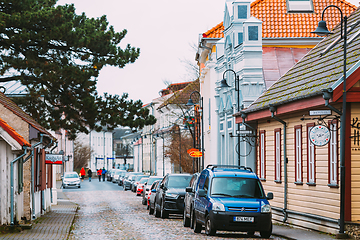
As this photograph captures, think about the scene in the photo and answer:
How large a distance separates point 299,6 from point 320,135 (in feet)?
68.3

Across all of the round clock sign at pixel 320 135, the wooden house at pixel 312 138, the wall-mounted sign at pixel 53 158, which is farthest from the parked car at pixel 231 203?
the wall-mounted sign at pixel 53 158

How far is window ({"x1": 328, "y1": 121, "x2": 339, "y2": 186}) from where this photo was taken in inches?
649

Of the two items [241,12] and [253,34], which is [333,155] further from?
[241,12]

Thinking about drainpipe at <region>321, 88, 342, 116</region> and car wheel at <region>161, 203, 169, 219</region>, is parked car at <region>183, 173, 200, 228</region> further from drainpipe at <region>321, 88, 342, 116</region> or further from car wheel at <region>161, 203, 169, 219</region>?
drainpipe at <region>321, 88, 342, 116</region>

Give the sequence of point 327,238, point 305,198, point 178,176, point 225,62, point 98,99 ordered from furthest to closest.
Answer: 1. point 225,62
2. point 98,99
3. point 178,176
4. point 305,198
5. point 327,238

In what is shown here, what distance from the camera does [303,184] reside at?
19328 millimetres

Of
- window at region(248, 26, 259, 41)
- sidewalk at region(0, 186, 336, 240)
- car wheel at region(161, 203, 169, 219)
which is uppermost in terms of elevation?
window at region(248, 26, 259, 41)

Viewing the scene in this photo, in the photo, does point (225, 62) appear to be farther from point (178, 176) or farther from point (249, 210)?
→ point (249, 210)

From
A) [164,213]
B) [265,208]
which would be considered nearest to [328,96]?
[265,208]

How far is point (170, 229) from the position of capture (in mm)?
19766

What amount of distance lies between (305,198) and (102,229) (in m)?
6.51

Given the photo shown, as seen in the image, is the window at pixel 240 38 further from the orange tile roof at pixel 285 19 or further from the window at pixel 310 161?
the window at pixel 310 161

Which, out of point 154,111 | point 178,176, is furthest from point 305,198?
point 154,111

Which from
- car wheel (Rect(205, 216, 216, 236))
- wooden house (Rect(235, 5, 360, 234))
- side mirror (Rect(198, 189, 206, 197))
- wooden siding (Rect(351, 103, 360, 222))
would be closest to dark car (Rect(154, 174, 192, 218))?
wooden house (Rect(235, 5, 360, 234))
